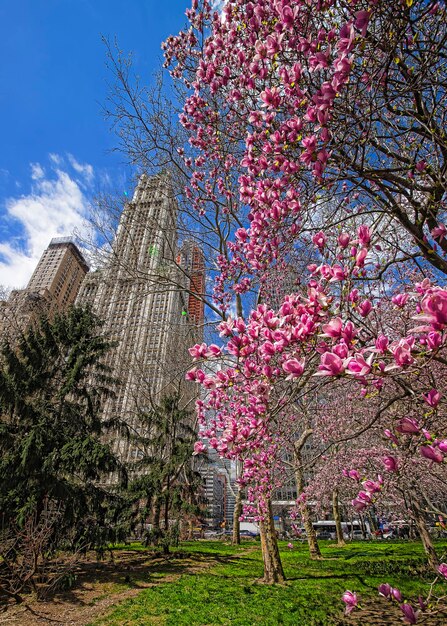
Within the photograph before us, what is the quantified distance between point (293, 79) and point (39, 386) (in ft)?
34.8

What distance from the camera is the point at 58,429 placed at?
30.8 feet

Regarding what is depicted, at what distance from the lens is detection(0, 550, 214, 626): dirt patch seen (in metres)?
5.54

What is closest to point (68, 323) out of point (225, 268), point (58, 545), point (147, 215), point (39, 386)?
point (39, 386)

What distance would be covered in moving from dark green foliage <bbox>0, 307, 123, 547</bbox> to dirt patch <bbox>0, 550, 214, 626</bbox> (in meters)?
1.10

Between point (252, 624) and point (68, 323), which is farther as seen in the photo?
point (68, 323)

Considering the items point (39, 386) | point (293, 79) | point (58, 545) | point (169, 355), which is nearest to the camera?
point (293, 79)

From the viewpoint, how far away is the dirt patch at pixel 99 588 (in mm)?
5543

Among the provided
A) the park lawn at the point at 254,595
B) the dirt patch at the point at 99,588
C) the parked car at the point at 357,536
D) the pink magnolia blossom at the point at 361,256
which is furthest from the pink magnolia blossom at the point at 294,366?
the parked car at the point at 357,536

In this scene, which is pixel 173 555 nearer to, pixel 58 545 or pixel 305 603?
pixel 58 545

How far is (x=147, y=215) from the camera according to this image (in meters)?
8.10

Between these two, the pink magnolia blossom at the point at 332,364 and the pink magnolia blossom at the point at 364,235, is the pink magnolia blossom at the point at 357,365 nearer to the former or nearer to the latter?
the pink magnolia blossom at the point at 332,364

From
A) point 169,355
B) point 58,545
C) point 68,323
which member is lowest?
point 58,545

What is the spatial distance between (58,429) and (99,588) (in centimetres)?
394

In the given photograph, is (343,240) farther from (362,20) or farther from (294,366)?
(362,20)
